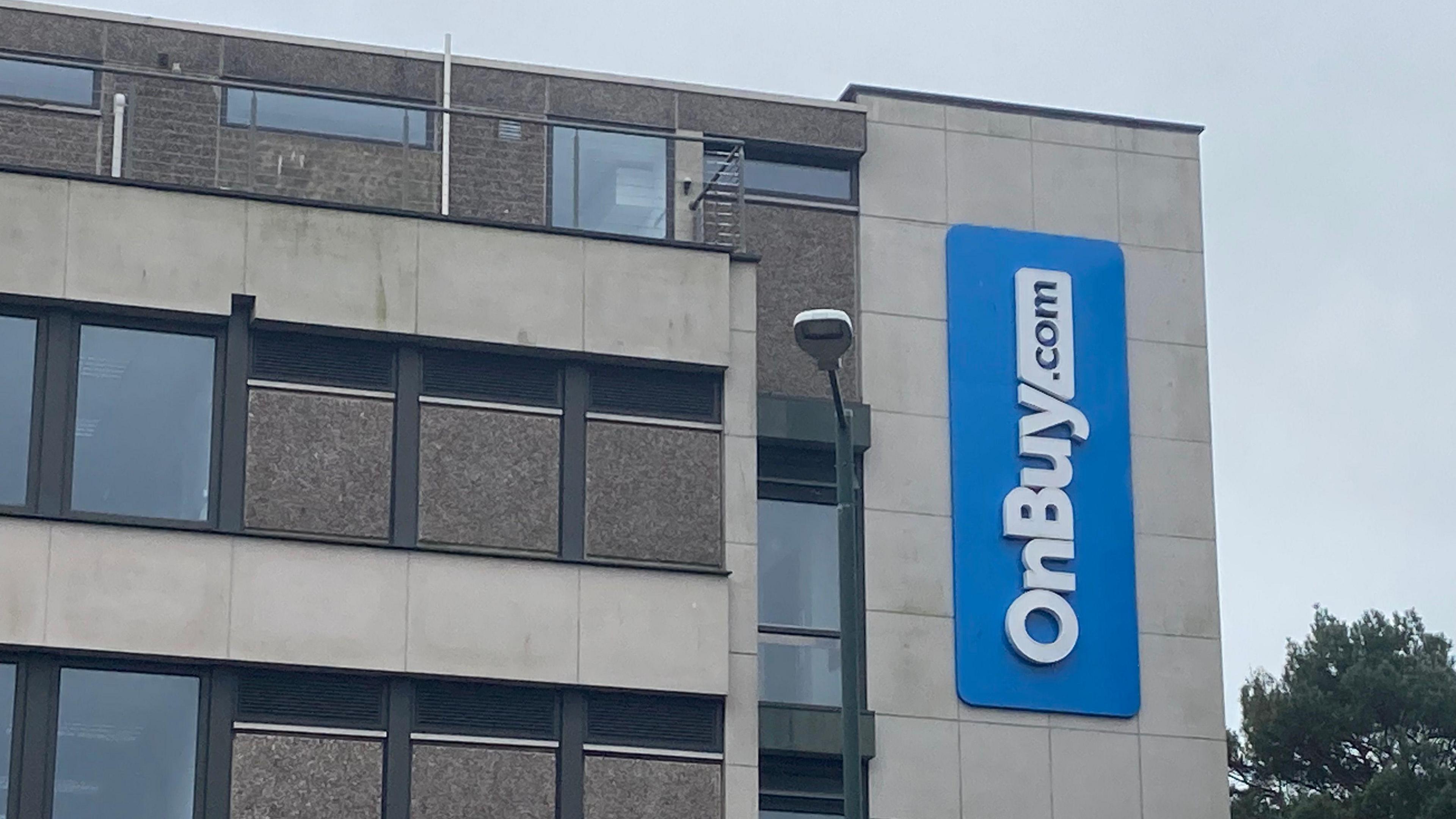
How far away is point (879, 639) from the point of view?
85.4ft

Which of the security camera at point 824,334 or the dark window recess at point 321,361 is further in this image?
the dark window recess at point 321,361

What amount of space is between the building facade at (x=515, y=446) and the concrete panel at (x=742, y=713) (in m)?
0.04

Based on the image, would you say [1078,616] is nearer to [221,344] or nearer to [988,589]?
[988,589]

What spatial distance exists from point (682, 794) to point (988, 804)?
371cm

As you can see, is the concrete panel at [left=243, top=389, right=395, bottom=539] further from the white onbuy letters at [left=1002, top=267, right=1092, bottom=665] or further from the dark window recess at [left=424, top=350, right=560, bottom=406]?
the white onbuy letters at [left=1002, top=267, right=1092, bottom=665]

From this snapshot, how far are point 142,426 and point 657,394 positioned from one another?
16.7ft

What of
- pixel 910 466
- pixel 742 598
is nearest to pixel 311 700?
pixel 742 598

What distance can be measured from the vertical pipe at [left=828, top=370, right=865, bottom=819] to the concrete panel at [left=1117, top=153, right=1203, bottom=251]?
33.8 ft

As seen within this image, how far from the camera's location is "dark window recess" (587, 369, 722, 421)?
82.0ft

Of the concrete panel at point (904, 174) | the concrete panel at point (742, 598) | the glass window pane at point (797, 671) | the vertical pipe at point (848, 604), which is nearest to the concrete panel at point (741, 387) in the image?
the concrete panel at point (742, 598)

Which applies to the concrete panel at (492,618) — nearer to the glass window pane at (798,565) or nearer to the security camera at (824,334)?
the glass window pane at (798,565)

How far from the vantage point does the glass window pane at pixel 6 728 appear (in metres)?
22.0

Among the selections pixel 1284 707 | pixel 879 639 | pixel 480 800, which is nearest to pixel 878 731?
pixel 879 639

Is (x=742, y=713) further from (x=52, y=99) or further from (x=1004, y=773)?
(x=52, y=99)
